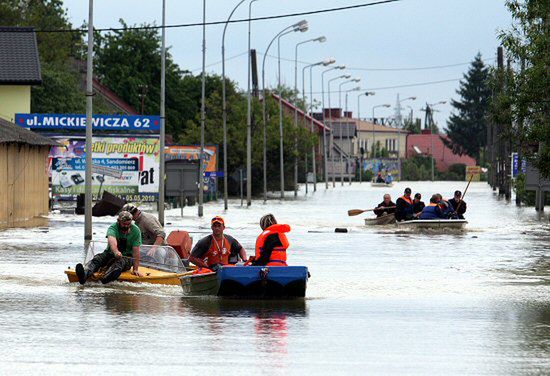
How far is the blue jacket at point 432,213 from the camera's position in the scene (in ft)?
143

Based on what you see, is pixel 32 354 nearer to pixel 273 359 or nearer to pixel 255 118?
pixel 273 359

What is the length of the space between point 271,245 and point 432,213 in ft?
79.4

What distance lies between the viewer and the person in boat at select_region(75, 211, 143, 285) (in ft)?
70.8

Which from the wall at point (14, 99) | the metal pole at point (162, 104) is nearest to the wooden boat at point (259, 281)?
the metal pole at point (162, 104)

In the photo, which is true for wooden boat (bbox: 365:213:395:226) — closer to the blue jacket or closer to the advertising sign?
the blue jacket

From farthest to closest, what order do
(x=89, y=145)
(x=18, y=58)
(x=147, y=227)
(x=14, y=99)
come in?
(x=18, y=58) < (x=14, y=99) < (x=89, y=145) < (x=147, y=227)

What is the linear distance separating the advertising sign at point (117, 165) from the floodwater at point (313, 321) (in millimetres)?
28984

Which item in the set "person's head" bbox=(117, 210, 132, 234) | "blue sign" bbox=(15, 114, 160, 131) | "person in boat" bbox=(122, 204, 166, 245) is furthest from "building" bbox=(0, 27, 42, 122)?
"person's head" bbox=(117, 210, 132, 234)

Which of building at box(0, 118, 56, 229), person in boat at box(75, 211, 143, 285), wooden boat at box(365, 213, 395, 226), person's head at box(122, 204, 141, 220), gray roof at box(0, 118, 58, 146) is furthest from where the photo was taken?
wooden boat at box(365, 213, 395, 226)

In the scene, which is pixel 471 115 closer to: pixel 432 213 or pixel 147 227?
pixel 432 213

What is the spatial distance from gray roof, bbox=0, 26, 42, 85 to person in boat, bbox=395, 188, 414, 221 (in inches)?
1044

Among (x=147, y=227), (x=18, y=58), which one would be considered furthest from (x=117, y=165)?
(x=147, y=227)

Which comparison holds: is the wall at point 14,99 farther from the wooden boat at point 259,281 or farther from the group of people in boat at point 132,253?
the wooden boat at point 259,281

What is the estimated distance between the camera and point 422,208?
154 ft
